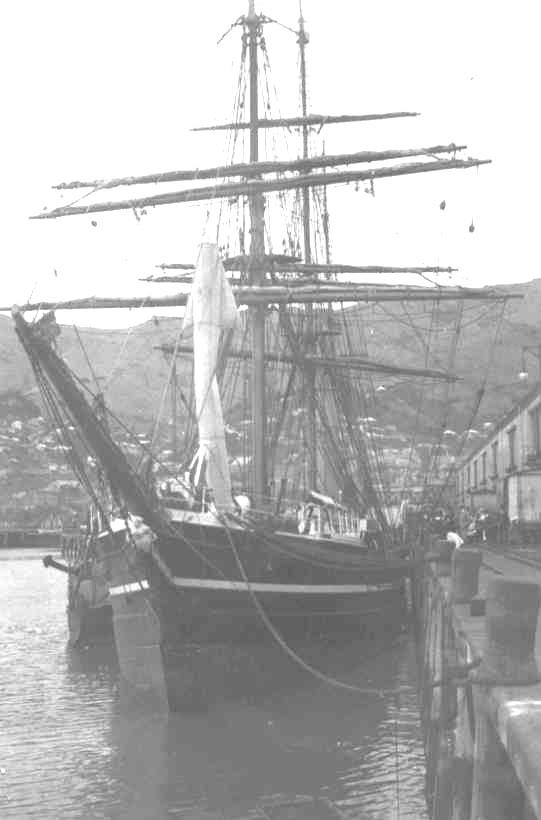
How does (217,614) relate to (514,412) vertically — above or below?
below

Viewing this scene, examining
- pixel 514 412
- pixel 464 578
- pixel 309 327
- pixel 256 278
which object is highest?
pixel 256 278

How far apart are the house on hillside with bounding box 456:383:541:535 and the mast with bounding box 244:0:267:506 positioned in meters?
15.4

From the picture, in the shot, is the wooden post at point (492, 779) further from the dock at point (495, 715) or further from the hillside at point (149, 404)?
the hillside at point (149, 404)

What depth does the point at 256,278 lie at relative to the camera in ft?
99.1

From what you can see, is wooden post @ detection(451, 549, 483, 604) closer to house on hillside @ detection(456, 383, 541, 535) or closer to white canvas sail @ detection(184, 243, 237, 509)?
white canvas sail @ detection(184, 243, 237, 509)

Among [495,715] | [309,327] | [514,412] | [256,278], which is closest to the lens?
[495,715]

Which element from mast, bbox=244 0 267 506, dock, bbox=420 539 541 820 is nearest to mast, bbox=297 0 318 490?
mast, bbox=244 0 267 506

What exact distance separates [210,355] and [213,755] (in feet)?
27.5

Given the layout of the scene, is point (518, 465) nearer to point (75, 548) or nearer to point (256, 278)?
point (75, 548)

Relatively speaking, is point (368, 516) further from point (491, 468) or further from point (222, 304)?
point (491, 468)

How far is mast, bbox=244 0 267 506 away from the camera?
1053 inches

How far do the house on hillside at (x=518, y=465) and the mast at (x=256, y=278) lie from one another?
1542 centimetres

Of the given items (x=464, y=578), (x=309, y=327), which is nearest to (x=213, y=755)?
(x=464, y=578)

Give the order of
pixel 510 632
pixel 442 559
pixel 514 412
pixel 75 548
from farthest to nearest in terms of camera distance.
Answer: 1. pixel 514 412
2. pixel 75 548
3. pixel 442 559
4. pixel 510 632
